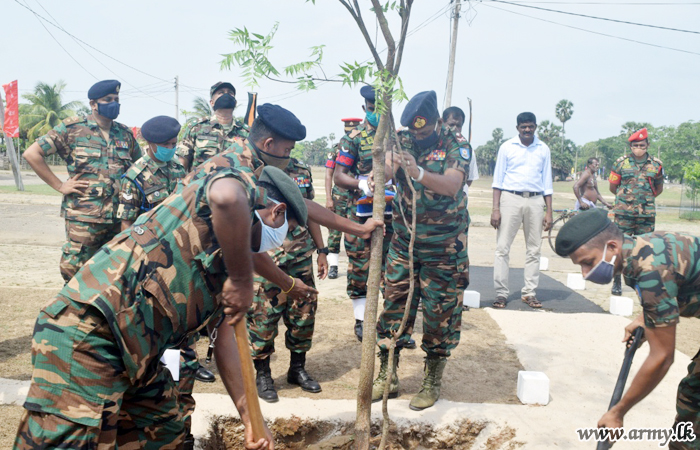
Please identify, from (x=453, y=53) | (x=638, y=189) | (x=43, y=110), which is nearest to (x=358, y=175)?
(x=638, y=189)

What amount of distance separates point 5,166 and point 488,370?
48415 millimetres

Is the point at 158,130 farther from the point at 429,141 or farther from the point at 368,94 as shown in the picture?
the point at 429,141

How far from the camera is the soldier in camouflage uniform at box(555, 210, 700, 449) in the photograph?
8.57ft

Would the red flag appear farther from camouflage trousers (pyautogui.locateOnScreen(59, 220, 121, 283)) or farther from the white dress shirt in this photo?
the white dress shirt

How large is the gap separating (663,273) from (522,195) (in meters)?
4.94

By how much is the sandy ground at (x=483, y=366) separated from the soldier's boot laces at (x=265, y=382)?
0.38 ft

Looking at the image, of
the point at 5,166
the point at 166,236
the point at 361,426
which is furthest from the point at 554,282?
the point at 5,166

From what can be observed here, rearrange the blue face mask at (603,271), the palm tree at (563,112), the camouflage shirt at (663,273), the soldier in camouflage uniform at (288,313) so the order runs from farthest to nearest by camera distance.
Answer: the palm tree at (563,112)
the soldier in camouflage uniform at (288,313)
the blue face mask at (603,271)
the camouflage shirt at (663,273)

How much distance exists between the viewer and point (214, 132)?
5.70m

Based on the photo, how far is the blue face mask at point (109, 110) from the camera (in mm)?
5266

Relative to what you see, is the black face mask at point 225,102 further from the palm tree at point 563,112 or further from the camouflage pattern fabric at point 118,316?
the palm tree at point 563,112

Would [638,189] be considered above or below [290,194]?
below

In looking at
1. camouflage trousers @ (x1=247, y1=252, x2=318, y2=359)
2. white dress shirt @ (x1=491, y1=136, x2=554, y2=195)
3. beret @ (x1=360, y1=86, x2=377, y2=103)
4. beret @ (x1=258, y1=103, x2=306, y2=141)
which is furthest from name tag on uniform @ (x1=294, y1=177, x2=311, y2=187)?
white dress shirt @ (x1=491, y1=136, x2=554, y2=195)

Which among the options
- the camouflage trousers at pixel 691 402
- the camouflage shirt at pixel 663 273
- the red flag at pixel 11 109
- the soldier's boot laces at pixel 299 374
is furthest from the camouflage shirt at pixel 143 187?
the red flag at pixel 11 109
